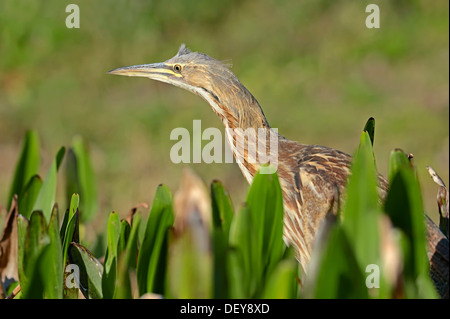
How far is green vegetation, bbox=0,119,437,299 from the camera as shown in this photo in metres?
1.23

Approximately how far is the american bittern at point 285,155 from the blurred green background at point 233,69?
2112mm

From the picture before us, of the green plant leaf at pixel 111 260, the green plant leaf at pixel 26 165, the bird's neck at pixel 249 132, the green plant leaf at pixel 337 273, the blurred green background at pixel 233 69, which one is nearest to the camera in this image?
the green plant leaf at pixel 337 273

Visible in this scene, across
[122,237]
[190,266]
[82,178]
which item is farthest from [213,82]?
[190,266]

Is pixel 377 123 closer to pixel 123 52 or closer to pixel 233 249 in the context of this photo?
pixel 123 52

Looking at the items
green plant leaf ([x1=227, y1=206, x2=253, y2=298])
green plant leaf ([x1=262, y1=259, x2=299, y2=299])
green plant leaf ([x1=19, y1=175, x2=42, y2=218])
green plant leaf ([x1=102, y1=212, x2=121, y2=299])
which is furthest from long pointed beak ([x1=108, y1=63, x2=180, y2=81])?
green plant leaf ([x1=262, y1=259, x2=299, y2=299])

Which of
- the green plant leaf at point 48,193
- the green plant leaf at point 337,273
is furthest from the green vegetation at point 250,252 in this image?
the green plant leaf at point 48,193

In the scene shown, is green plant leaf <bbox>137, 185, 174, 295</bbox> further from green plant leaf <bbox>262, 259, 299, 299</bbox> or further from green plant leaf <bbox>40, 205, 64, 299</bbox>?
green plant leaf <bbox>262, 259, 299, 299</bbox>

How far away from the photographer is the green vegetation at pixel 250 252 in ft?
4.05

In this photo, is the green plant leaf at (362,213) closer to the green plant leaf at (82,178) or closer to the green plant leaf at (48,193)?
the green plant leaf at (48,193)

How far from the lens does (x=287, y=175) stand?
2.38m

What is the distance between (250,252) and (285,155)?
1.10 meters

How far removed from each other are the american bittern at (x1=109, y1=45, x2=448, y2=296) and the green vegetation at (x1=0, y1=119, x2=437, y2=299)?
0.58 m

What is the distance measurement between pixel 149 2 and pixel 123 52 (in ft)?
2.15

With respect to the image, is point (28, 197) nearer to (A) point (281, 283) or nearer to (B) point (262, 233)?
(B) point (262, 233)
